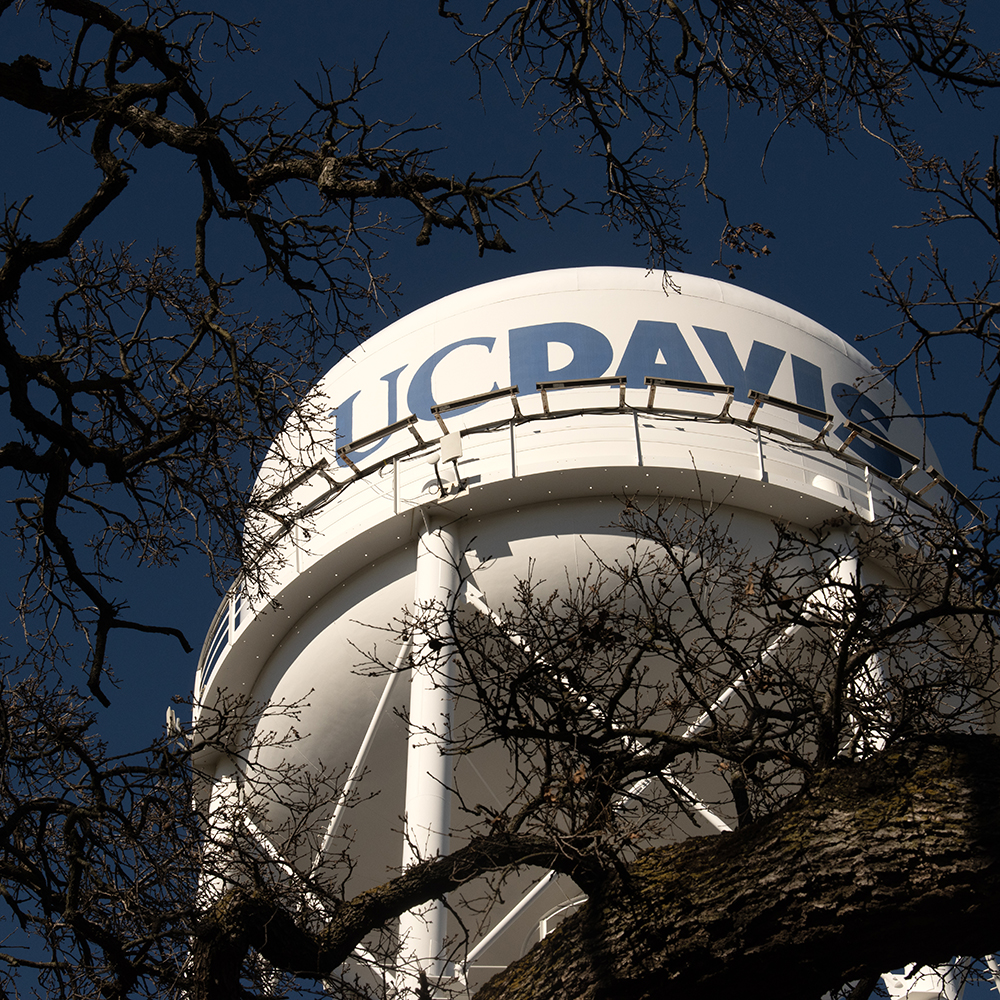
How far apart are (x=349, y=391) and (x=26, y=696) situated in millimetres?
7271

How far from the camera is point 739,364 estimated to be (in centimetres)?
1309

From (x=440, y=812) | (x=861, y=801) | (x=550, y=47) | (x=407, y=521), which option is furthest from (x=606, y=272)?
(x=861, y=801)

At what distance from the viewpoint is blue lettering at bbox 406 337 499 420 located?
13031 mm

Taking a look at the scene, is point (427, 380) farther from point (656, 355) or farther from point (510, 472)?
point (656, 355)

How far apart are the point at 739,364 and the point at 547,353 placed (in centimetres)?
188

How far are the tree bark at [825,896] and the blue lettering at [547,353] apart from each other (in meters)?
7.69

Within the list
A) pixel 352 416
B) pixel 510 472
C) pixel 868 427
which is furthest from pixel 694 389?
pixel 352 416

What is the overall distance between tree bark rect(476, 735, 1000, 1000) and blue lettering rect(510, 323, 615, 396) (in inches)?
303

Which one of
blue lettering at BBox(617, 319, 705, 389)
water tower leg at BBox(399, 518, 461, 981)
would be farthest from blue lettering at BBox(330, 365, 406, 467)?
blue lettering at BBox(617, 319, 705, 389)

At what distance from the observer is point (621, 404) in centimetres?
1228

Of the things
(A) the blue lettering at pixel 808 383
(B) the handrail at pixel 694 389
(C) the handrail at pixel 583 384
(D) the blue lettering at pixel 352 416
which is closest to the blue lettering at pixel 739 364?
(A) the blue lettering at pixel 808 383

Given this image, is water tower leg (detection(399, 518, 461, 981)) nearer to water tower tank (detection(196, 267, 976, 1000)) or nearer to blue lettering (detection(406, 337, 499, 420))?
water tower tank (detection(196, 267, 976, 1000))

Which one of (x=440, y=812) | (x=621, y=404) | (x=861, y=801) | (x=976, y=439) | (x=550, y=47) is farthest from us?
(x=621, y=404)

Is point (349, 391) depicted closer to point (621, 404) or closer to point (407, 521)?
point (407, 521)
